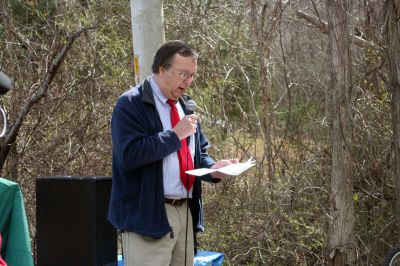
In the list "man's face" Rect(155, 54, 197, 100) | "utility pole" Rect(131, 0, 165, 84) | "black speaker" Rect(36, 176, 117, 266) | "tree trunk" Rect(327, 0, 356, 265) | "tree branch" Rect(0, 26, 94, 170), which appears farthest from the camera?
"tree branch" Rect(0, 26, 94, 170)

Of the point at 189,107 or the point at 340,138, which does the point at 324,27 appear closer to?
the point at 340,138

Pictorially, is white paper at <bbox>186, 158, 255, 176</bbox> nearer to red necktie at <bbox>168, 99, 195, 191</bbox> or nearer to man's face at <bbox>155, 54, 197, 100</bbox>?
red necktie at <bbox>168, 99, 195, 191</bbox>

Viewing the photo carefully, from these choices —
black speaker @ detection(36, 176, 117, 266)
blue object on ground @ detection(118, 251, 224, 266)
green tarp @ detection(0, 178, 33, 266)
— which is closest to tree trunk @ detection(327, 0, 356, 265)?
blue object on ground @ detection(118, 251, 224, 266)

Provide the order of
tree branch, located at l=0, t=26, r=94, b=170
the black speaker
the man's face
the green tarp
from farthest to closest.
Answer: tree branch, located at l=0, t=26, r=94, b=170
the black speaker
the man's face
the green tarp

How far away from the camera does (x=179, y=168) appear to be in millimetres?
3688

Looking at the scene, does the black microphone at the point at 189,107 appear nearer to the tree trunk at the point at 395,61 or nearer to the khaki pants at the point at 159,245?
the khaki pants at the point at 159,245

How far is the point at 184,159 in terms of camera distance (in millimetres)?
3715

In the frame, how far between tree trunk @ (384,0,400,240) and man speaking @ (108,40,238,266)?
2.71 metres

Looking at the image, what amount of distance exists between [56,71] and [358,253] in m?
3.52

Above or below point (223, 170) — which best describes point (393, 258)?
below

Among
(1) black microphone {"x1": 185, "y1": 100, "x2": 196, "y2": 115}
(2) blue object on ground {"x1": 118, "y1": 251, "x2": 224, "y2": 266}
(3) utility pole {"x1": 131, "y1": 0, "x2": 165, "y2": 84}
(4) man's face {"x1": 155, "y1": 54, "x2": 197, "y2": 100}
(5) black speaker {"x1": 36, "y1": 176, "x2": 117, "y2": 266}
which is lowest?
(2) blue object on ground {"x1": 118, "y1": 251, "x2": 224, "y2": 266}

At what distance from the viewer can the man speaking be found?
3.54 meters

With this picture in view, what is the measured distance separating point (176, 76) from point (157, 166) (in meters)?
0.48

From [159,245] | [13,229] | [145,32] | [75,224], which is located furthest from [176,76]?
[75,224]
